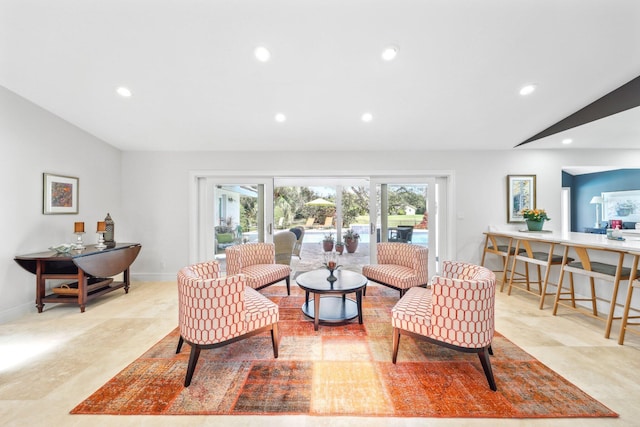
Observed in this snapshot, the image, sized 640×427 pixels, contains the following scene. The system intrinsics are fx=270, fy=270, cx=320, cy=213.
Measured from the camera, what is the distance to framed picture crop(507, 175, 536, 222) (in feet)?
14.9

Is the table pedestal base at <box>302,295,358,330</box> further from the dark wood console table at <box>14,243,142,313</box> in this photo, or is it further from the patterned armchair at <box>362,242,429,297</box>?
the dark wood console table at <box>14,243,142,313</box>

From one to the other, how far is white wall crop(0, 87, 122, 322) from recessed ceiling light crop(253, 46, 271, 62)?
9.57ft

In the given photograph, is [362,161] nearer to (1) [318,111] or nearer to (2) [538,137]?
(1) [318,111]

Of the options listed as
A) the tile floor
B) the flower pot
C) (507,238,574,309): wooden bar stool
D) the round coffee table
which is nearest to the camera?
the tile floor

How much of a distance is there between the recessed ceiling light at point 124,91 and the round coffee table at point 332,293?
2.86 m

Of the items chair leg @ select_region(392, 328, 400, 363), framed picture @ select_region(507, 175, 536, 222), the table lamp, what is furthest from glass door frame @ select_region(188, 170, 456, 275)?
the table lamp

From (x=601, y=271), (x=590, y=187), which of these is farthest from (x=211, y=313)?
(x=590, y=187)

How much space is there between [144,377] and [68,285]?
8.32 feet

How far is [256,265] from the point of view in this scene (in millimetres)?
3828

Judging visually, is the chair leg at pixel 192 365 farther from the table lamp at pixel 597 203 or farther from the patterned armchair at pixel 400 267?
the table lamp at pixel 597 203

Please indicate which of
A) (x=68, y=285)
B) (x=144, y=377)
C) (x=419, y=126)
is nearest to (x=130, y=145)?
(x=68, y=285)

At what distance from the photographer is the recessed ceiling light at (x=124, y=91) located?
118 inches

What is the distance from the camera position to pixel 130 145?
4410 mm

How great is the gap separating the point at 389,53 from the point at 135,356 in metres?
3.49
